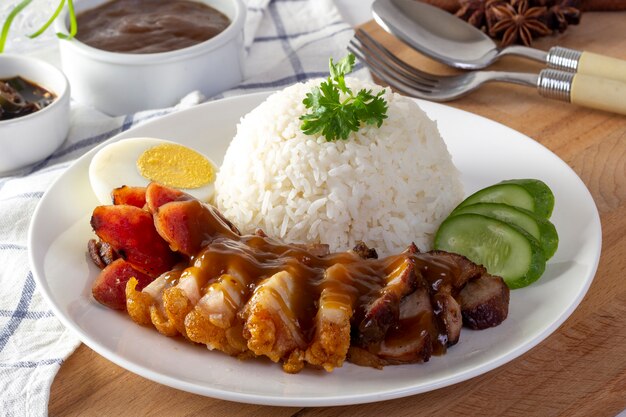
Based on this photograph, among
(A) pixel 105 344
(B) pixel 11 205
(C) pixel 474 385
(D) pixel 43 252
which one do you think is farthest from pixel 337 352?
(B) pixel 11 205

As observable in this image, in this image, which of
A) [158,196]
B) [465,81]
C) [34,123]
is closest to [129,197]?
[158,196]

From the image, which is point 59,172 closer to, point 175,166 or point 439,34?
point 175,166

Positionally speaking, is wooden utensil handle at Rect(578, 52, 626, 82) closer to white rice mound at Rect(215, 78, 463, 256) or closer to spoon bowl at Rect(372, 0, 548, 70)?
spoon bowl at Rect(372, 0, 548, 70)

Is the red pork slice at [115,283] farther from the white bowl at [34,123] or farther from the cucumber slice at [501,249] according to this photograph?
the white bowl at [34,123]

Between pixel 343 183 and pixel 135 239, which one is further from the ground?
pixel 135 239

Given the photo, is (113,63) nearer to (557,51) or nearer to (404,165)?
(404,165)

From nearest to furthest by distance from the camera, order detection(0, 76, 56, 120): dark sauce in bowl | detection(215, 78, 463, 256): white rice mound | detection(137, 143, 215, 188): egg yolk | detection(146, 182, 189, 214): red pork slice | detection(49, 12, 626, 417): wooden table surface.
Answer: detection(49, 12, 626, 417): wooden table surface, detection(146, 182, 189, 214): red pork slice, detection(215, 78, 463, 256): white rice mound, detection(137, 143, 215, 188): egg yolk, detection(0, 76, 56, 120): dark sauce in bowl

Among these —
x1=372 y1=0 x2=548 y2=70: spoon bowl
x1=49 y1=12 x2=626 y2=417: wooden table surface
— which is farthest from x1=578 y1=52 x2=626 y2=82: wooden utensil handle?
x1=49 y1=12 x2=626 y2=417: wooden table surface
